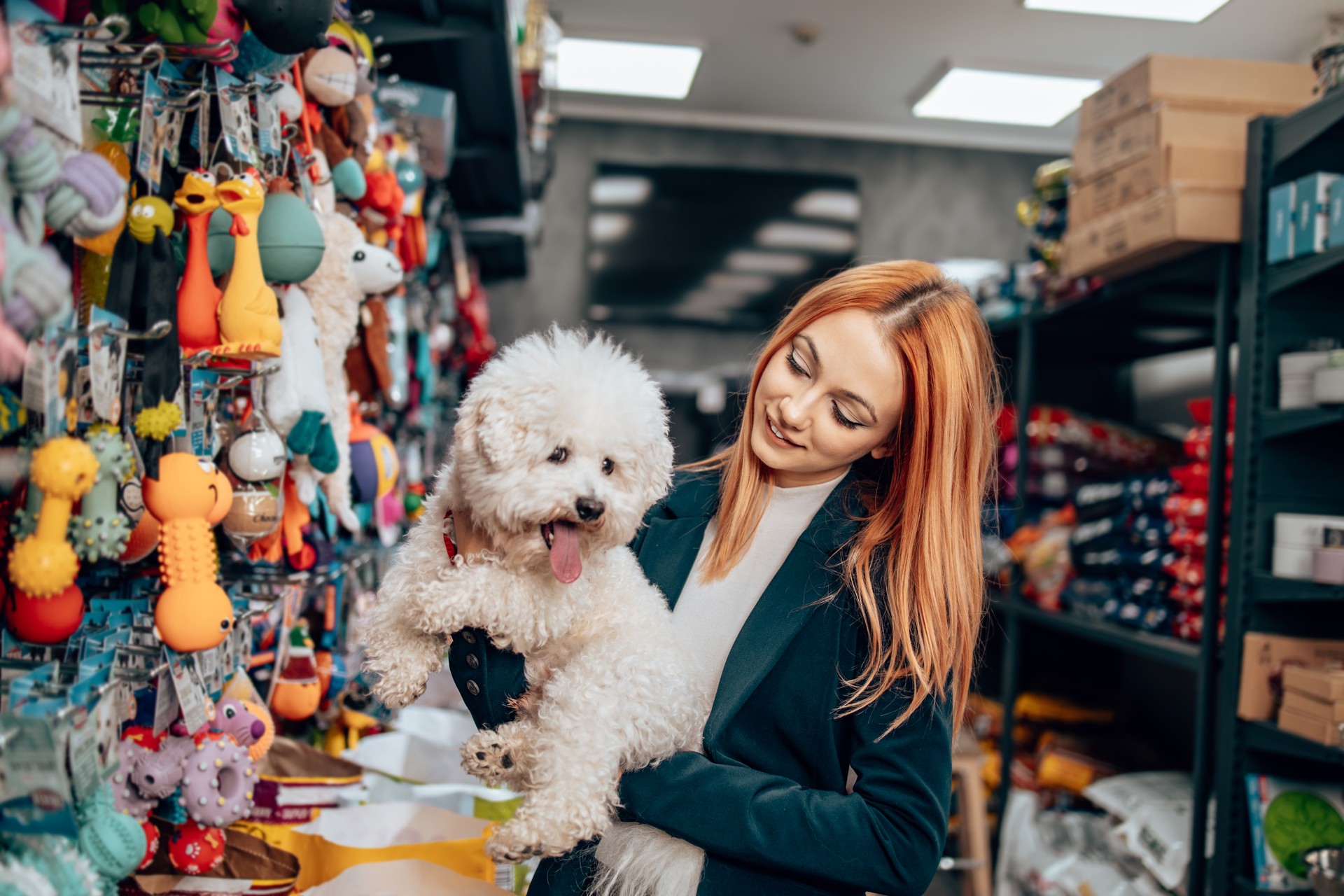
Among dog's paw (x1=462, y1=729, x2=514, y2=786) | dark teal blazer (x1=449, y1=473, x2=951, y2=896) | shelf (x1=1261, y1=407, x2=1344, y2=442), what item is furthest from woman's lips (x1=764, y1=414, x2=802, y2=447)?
shelf (x1=1261, y1=407, x2=1344, y2=442)

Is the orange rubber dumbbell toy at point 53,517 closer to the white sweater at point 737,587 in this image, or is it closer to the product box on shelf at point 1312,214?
the white sweater at point 737,587

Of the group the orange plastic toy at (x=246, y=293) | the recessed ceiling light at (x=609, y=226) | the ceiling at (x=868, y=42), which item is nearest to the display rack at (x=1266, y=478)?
the ceiling at (x=868, y=42)

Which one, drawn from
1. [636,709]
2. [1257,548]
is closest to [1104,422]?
[1257,548]

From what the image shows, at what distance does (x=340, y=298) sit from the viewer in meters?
1.40

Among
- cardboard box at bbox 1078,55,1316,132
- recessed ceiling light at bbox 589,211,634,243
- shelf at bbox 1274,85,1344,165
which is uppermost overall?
recessed ceiling light at bbox 589,211,634,243

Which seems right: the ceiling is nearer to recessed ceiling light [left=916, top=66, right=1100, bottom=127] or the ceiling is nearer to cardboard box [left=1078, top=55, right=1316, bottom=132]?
recessed ceiling light [left=916, top=66, right=1100, bottom=127]

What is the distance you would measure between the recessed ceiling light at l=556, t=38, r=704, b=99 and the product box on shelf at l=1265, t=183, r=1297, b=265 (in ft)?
10.3

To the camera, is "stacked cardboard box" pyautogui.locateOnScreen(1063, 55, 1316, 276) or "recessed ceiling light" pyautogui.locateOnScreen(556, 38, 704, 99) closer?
"stacked cardboard box" pyautogui.locateOnScreen(1063, 55, 1316, 276)

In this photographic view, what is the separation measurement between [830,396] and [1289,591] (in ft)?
4.81

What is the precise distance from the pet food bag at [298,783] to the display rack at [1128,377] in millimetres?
1421

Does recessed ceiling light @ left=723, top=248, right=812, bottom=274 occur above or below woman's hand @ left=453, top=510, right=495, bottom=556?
above

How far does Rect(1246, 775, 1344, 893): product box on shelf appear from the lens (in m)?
1.96

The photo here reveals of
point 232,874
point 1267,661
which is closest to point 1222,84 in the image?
point 1267,661

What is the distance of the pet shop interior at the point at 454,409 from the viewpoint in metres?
0.81
